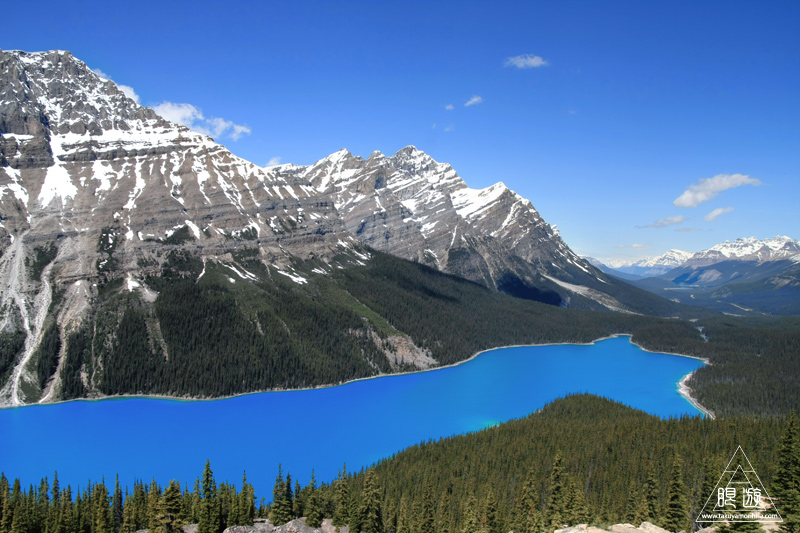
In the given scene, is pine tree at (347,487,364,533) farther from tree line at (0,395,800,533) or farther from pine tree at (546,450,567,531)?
pine tree at (546,450,567,531)

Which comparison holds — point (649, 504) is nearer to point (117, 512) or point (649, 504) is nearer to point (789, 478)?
point (789, 478)

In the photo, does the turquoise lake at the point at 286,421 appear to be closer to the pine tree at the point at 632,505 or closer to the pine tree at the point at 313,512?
the pine tree at the point at 313,512

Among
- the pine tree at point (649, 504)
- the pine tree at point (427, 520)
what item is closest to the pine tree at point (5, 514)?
the pine tree at point (427, 520)

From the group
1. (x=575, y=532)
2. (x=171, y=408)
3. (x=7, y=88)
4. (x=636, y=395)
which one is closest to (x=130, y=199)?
(x=7, y=88)

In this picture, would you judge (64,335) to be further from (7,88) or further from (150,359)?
(7,88)

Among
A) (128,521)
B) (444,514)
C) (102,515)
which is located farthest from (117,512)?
(444,514)
